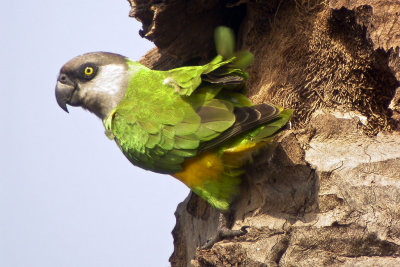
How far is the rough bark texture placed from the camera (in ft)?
9.05

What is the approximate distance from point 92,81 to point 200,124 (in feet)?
4.61

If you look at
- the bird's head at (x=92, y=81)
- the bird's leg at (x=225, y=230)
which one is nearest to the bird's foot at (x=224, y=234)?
the bird's leg at (x=225, y=230)

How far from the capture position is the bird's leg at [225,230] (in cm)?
324

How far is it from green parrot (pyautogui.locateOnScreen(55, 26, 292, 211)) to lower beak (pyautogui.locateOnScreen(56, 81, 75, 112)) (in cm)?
55

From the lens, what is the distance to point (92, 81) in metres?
4.15

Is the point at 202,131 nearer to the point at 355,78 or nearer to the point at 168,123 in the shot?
the point at 168,123

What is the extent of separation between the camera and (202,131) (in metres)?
3.25

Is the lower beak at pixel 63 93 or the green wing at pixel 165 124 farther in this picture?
the lower beak at pixel 63 93

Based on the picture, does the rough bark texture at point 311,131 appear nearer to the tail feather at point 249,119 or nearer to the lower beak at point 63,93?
the tail feather at point 249,119

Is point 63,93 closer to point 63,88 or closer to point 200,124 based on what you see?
point 63,88

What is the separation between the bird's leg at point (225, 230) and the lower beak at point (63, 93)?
1.85 m

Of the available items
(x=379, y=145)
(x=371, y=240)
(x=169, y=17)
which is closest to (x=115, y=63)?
(x=169, y=17)

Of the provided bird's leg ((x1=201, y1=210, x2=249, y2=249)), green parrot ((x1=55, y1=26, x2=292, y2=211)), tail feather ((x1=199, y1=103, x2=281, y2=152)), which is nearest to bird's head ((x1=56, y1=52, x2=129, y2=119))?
green parrot ((x1=55, y1=26, x2=292, y2=211))

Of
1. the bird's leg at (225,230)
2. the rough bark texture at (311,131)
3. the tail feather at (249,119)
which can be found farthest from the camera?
the bird's leg at (225,230)
